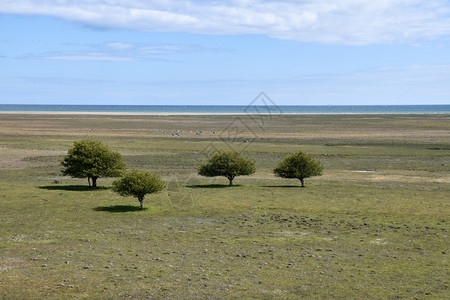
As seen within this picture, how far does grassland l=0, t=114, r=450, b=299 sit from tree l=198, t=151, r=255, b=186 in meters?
1.59

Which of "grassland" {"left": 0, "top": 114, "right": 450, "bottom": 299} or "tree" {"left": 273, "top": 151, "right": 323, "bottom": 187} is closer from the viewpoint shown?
"grassland" {"left": 0, "top": 114, "right": 450, "bottom": 299}

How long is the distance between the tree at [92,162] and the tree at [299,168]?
17394 millimetres

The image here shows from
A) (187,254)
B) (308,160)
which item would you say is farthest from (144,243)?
(308,160)

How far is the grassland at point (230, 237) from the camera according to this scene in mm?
24469

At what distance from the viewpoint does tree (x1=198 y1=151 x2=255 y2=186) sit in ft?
194

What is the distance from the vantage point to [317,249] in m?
31.7

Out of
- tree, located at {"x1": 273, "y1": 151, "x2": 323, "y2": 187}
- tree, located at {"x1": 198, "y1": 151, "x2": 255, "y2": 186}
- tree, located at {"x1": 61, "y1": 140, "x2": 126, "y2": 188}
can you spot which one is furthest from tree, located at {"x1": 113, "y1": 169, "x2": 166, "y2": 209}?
tree, located at {"x1": 273, "y1": 151, "x2": 323, "y2": 187}

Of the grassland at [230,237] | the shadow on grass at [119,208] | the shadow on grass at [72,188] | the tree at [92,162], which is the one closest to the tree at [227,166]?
the grassland at [230,237]

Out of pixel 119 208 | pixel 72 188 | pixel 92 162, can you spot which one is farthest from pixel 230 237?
pixel 72 188

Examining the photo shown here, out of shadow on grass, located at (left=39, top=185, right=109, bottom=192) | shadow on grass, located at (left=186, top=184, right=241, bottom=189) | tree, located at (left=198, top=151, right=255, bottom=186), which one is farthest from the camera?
tree, located at (left=198, top=151, right=255, bottom=186)

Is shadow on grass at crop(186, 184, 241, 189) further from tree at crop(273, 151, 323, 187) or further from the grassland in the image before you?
tree at crop(273, 151, 323, 187)

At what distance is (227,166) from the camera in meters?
59.2

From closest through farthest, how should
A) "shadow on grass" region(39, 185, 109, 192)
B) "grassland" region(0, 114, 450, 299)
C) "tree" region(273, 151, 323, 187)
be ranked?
1. "grassland" region(0, 114, 450, 299)
2. "shadow on grass" region(39, 185, 109, 192)
3. "tree" region(273, 151, 323, 187)

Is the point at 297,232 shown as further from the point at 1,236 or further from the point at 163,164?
the point at 163,164
